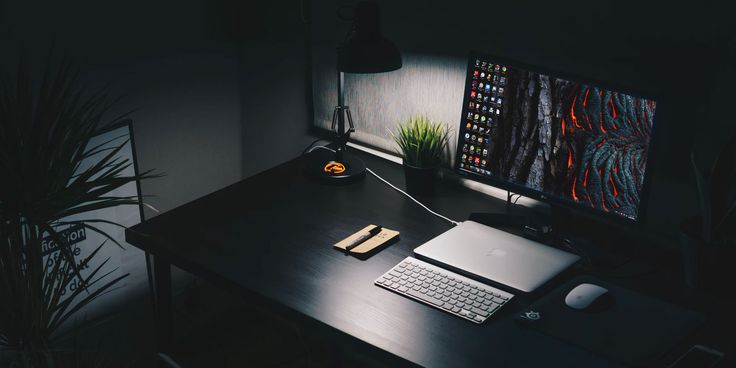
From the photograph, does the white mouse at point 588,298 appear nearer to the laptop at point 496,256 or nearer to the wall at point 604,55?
the laptop at point 496,256

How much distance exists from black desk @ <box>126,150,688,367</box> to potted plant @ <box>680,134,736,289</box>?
456 millimetres

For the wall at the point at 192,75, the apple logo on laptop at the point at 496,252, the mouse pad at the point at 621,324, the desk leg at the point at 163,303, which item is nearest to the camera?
the mouse pad at the point at 621,324

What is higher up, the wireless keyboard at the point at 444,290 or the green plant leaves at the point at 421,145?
the green plant leaves at the point at 421,145

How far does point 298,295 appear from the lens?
1.90 meters

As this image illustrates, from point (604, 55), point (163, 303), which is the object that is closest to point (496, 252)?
point (604, 55)

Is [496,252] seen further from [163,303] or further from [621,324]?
[163,303]

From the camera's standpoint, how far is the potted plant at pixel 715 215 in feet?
6.14

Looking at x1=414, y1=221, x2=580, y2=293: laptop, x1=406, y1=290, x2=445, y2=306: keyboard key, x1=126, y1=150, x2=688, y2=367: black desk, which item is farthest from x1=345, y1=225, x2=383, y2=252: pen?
x1=406, y1=290, x2=445, y2=306: keyboard key

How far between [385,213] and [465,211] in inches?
9.7

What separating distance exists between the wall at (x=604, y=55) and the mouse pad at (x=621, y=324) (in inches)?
13.7

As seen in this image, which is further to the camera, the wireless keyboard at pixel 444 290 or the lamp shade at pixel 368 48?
the lamp shade at pixel 368 48

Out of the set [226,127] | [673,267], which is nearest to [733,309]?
[673,267]

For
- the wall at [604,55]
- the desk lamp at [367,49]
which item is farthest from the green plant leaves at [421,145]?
the desk lamp at [367,49]

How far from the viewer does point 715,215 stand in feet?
6.28
